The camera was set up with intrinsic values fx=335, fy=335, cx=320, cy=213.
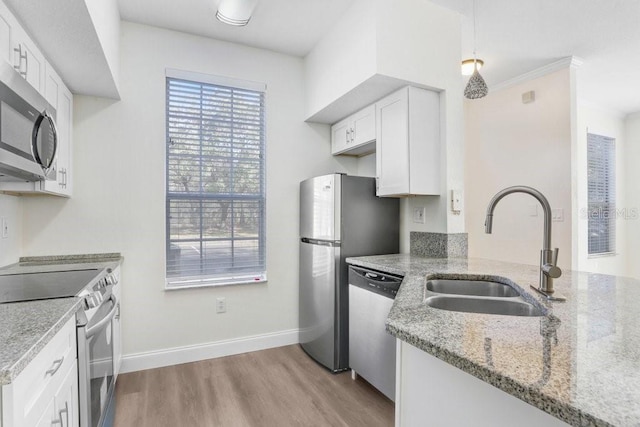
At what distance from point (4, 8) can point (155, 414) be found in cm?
223

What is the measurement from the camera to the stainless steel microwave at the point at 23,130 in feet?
3.99

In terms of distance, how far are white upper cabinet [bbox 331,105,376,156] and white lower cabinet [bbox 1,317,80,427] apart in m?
2.34

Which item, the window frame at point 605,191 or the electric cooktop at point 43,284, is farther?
the window frame at point 605,191

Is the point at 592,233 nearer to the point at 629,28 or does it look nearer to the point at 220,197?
the point at 629,28

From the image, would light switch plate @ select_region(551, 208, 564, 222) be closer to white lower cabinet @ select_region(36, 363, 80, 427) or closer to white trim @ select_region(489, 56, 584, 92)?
white trim @ select_region(489, 56, 584, 92)

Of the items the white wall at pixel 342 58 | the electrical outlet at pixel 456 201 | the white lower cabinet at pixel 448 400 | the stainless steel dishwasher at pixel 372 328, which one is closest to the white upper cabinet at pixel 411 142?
the electrical outlet at pixel 456 201

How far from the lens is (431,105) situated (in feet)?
8.32

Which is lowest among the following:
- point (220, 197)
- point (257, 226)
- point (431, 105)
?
point (257, 226)

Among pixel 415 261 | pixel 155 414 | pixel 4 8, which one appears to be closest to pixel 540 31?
pixel 415 261

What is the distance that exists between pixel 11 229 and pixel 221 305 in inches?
60.8

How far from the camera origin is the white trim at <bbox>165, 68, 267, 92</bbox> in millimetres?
2801

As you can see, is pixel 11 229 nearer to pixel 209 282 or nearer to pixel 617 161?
pixel 209 282

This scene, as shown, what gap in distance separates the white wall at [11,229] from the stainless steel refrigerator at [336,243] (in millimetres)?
2069

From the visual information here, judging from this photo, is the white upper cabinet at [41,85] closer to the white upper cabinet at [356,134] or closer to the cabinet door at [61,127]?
the cabinet door at [61,127]
